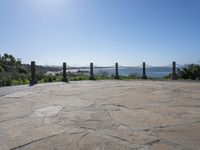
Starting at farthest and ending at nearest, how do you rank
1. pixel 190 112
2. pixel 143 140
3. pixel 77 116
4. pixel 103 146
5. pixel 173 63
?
1. pixel 173 63
2. pixel 190 112
3. pixel 77 116
4. pixel 143 140
5. pixel 103 146

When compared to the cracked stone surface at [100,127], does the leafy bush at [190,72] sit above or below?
above

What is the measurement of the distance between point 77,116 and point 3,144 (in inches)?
58.7

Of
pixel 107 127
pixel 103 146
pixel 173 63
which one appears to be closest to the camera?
pixel 103 146

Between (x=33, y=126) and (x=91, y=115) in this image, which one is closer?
(x=33, y=126)

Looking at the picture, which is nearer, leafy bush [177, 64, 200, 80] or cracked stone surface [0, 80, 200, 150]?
cracked stone surface [0, 80, 200, 150]

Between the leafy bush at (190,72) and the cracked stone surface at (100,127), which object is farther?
the leafy bush at (190,72)

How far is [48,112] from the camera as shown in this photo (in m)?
4.56

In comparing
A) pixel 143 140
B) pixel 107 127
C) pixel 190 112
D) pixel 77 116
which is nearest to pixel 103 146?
pixel 143 140

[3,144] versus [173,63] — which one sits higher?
[173,63]

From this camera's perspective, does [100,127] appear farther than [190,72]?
No

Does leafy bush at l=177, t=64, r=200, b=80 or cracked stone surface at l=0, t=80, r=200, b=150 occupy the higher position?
leafy bush at l=177, t=64, r=200, b=80

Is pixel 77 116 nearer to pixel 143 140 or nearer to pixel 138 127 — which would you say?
pixel 138 127

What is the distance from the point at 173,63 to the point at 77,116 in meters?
11.1

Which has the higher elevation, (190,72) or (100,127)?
(190,72)
